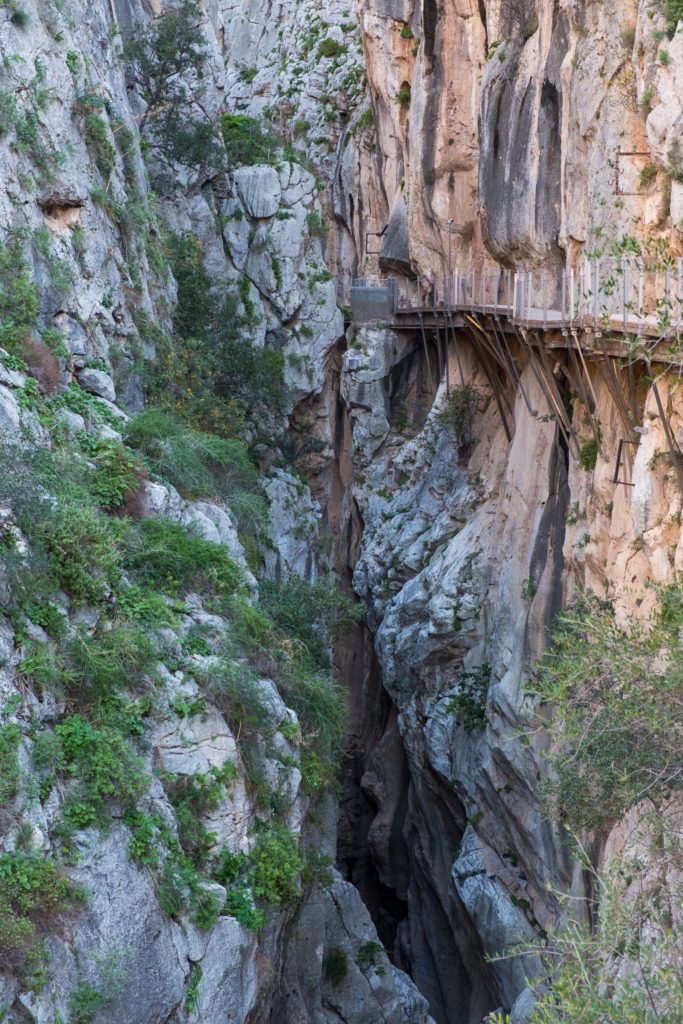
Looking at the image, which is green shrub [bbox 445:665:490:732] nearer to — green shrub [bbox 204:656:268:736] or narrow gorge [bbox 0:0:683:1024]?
narrow gorge [bbox 0:0:683:1024]

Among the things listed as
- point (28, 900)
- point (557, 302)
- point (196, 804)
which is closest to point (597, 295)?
point (557, 302)

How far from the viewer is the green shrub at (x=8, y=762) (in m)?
11.4

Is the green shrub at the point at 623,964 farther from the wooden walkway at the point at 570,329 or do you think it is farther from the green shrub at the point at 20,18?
the green shrub at the point at 20,18

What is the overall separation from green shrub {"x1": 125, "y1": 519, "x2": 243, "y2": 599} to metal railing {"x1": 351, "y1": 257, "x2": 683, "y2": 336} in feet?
22.3

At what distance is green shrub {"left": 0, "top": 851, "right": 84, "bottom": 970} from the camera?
10.7m

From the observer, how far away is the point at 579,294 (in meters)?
18.6

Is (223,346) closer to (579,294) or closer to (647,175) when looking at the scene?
(579,294)

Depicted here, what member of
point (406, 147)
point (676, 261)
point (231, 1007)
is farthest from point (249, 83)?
point (231, 1007)

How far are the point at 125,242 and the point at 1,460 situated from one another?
1069 centimetres

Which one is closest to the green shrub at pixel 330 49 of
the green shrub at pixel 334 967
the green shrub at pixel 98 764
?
the green shrub at pixel 334 967

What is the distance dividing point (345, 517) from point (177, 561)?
17977 millimetres

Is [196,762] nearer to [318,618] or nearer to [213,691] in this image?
[213,691]

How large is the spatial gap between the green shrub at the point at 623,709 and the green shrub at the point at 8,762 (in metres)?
6.18

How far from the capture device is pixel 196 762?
13.6 m
